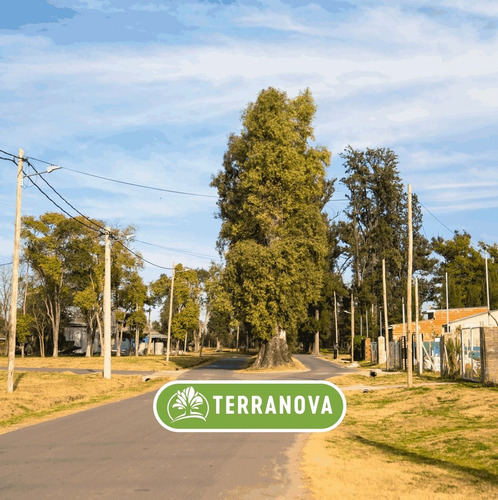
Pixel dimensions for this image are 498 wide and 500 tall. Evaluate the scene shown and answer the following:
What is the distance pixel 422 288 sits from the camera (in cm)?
9612

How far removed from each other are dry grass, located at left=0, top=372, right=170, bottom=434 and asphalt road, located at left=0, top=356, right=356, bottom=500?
3.11 metres

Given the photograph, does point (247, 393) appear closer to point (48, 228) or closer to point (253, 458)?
point (253, 458)

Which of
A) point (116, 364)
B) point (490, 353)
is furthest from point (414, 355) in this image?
point (116, 364)

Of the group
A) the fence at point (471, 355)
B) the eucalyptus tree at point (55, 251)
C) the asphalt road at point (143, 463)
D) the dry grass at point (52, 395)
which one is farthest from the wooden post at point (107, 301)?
the eucalyptus tree at point (55, 251)

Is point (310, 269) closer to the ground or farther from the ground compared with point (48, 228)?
closer to the ground

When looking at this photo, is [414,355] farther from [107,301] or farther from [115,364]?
[115,364]

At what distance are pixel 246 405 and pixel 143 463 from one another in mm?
3949

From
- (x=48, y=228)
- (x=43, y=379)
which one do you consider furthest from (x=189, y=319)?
(x=43, y=379)

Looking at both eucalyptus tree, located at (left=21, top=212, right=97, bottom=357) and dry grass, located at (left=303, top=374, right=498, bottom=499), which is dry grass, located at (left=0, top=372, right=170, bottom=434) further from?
eucalyptus tree, located at (left=21, top=212, right=97, bottom=357)

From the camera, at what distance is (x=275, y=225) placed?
47.2 meters

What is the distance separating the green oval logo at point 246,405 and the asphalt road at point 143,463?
0.35 m

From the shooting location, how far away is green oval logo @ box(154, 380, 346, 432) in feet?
44.4

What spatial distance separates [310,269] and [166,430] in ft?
106

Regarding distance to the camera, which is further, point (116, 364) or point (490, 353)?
point (116, 364)
